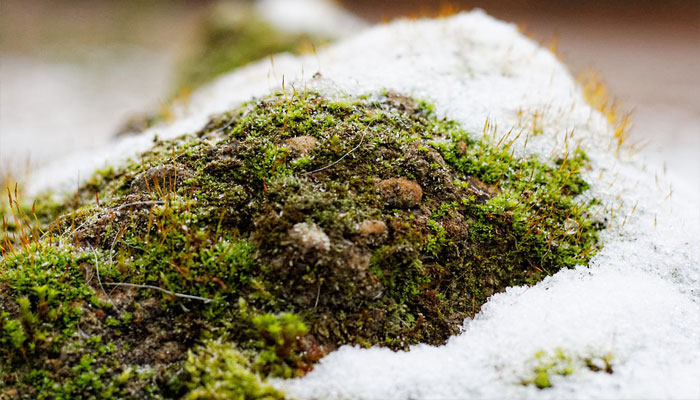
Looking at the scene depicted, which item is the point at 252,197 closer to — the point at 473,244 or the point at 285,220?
the point at 285,220

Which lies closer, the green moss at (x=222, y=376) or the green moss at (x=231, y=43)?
the green moss at (x=222, y=376)

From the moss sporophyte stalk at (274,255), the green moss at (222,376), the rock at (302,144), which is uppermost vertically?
the rock at (302,144)

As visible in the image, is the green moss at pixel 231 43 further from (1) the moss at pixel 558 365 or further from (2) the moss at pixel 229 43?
(1) the moss at pixel 558 365

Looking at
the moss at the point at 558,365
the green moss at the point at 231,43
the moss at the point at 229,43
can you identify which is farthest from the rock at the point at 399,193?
the green moss at the point at 231,43

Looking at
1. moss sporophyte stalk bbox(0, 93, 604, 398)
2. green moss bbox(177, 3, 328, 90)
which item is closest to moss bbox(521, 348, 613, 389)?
moss sporophyte stalk bbox(0, 93, 604, 398)

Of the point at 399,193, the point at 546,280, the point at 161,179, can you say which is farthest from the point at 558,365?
the point at 161,179
